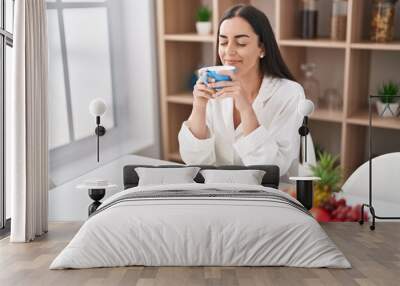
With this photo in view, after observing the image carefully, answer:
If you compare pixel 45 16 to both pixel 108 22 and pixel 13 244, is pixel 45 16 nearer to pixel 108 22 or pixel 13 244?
pixel 108 22

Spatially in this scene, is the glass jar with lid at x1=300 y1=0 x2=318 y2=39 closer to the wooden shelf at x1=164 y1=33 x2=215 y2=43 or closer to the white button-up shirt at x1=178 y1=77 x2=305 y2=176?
the white button-up shirt at x1=178 y1=77 x2=305 y2=176

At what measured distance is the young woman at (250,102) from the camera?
5.27m

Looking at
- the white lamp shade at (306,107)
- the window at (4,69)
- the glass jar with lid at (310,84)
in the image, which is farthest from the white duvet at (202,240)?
the glass jar with lid at (310,84)

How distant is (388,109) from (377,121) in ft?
0.39

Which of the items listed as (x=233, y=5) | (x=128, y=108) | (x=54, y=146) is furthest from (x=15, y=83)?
(x=233, y=5)

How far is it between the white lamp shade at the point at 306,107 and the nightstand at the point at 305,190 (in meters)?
0.45

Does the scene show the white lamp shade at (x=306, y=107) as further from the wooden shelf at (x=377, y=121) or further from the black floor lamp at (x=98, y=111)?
the black floor lamp at (x=98, y=111)

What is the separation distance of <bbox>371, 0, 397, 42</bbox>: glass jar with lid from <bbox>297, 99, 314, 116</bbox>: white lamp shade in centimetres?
59

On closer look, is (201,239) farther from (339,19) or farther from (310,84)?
(339,19)

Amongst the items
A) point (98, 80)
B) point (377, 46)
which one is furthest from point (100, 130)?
point (377, 46)

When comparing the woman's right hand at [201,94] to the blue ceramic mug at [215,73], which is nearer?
the blue ceramic mug at [215,73]

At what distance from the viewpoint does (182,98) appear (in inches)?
227

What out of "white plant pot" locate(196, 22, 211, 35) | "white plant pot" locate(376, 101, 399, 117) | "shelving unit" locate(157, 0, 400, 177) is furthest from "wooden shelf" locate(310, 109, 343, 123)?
"white plant pot" locate(196, 22, 211, 35)

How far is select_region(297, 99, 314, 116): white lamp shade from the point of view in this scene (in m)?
5.32
